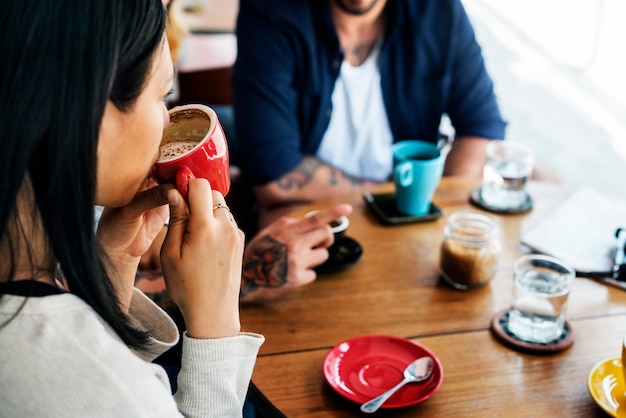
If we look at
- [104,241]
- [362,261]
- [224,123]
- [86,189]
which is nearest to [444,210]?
[362,261]

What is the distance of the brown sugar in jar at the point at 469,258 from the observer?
1282 mm

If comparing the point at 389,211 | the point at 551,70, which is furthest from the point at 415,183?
the point at 551,70

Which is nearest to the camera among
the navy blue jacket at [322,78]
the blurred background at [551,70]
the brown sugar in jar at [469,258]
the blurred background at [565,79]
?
the brown sugar in jar at [469,258]

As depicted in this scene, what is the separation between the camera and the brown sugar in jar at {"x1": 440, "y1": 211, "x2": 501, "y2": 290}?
4.21 feet

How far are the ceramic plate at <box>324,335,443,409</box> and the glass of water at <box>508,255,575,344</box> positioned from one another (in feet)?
Result: 0.62

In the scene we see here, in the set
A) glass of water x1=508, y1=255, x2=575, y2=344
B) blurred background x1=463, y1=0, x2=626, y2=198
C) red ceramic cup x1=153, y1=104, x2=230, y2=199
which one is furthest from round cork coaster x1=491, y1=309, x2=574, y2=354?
blurred background x1=463, y1=0, x2=626, y2=198

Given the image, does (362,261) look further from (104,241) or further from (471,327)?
(104,241)

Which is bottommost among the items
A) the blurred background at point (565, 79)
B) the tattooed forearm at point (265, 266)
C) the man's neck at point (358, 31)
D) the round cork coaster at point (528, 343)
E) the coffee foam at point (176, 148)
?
the blurred background at point (565, 79)

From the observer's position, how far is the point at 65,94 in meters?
0.74

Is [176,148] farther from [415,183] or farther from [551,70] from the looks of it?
[551,70]

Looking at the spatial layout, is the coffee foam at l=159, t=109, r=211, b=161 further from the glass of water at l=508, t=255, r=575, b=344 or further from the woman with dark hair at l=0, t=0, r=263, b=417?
the glass of water at l=508, t=255, r=575, b=344

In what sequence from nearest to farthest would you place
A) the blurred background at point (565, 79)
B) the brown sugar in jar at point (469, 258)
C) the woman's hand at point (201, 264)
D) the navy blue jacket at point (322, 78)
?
the woman's hand at point (201, 264), the brown sugar in jar at point (469, 258), the navy blue jacket at point (322, 78), the blurred background at point (565, 79)

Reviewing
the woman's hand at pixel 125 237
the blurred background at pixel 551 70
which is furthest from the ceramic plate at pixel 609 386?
the blurred background at pixel 551 70

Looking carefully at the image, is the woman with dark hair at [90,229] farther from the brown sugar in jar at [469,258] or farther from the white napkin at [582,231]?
the white napkin at [582,231]
